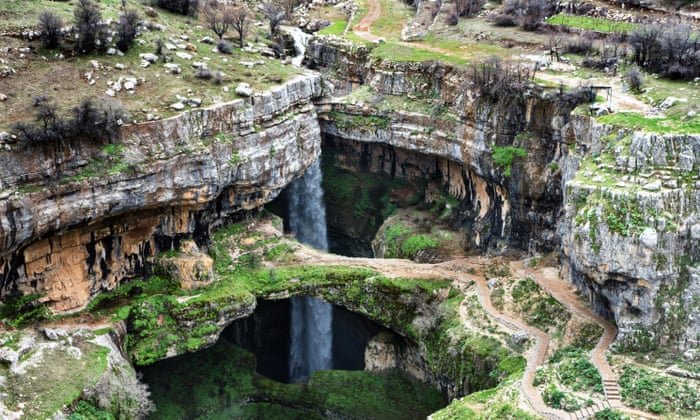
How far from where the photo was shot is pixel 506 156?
39281 mm

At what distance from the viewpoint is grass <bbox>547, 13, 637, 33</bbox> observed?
4734 centimetres

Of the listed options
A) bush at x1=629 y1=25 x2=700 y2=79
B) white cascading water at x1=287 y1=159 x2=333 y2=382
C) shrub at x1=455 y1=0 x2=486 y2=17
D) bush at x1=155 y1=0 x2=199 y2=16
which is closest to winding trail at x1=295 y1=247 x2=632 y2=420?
white cascading water at x1=287 y1=159 x2=333 y2=382

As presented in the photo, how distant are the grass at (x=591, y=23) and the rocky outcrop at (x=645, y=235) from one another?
18580mm

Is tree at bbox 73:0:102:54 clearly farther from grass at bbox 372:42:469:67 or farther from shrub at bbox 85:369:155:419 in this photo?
shrub at bbox 85:369:155:419

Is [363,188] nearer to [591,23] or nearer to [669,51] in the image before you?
[591,23]

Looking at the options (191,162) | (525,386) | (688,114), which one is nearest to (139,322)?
(191,162)

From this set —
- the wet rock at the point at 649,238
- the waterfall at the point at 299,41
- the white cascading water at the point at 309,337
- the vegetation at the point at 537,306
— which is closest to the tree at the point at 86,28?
the waterfall at the point at 299,41

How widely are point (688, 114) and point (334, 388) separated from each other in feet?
63.9

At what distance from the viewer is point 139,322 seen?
117 ft

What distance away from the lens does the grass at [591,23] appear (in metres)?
47.3

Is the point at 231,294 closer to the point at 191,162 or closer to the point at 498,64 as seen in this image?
the point at 191,162

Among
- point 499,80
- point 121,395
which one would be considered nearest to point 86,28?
point 121,395

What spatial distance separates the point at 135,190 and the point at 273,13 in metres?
23.0

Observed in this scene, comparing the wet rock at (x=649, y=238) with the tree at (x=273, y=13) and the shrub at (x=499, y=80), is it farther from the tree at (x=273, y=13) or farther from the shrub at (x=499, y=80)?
the tree at (x=273, y=13)
